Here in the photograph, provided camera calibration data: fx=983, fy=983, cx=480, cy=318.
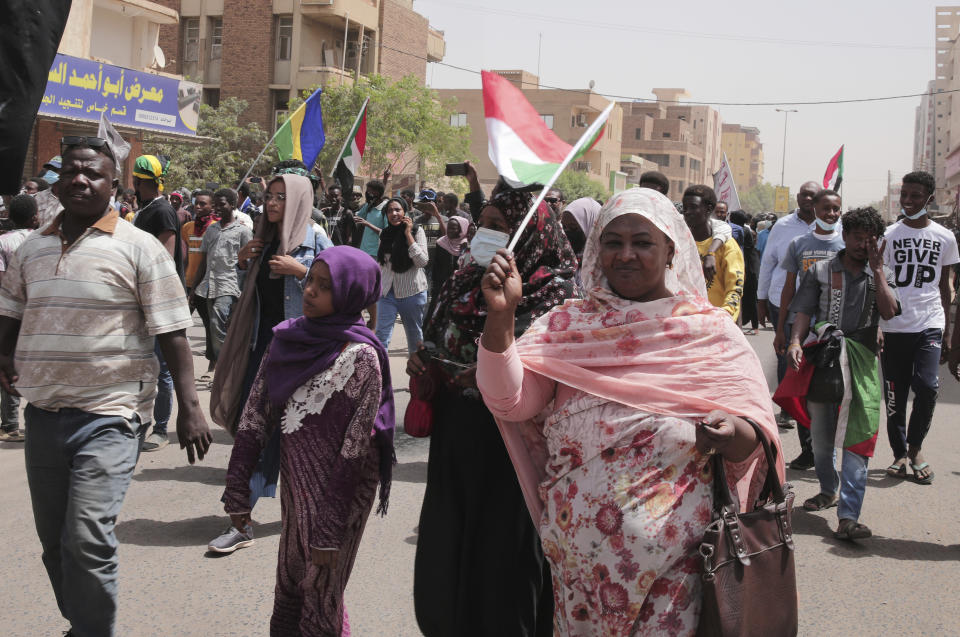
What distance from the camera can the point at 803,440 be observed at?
723 centimetres

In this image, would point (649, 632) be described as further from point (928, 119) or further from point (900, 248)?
point (928, 119)

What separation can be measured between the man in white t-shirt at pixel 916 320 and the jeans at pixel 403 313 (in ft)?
14.5

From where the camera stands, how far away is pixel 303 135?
9789mm

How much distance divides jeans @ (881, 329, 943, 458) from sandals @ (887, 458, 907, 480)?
0.52 feet

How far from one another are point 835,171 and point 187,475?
495 inches

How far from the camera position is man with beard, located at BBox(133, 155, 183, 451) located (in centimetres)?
664

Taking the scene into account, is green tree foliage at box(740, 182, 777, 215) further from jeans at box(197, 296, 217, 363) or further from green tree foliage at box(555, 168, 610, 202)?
jeans at box(197, 296, 217, 363)

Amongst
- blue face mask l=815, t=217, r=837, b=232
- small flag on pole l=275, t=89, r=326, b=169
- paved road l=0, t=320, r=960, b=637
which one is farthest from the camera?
small flag on pole l=275, t=89, r=326, b=169

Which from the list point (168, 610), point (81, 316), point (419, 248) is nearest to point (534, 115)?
point (81, 316)

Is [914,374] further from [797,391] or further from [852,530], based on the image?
[852,530]

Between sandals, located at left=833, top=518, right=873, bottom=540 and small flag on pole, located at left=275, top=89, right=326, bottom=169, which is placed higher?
small flag on pole, located at left=275, top=89, right=326, bottom=169

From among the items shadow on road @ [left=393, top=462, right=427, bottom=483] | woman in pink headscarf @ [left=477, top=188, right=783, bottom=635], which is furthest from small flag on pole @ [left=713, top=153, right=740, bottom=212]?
woman in pink headscarf @ [left=477, top=188, right=783, bottom=635]

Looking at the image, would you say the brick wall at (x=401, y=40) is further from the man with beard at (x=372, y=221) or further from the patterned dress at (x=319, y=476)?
the patterned dress at (x=319, y=476)

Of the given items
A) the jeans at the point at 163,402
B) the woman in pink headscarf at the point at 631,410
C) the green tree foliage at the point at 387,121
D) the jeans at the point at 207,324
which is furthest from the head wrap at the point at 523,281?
the green tree foliage at the point at 387,121
